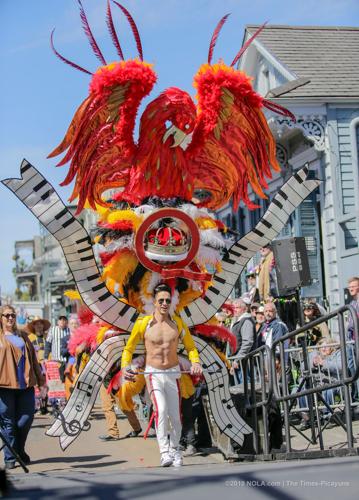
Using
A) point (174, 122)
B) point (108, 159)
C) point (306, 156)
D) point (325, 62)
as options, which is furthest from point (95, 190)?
point (325, 62)

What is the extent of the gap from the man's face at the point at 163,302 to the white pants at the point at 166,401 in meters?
0.51

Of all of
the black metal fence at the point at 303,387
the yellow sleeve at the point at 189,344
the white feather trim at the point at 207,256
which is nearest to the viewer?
the black metal fence at the point at 303,387

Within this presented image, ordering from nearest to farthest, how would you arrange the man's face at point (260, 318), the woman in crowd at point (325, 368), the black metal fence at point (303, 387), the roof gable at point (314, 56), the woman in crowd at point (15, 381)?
1. the black metal fence at point (303, 387)
2. the woman in crowd at point (15, 381)
3. the woman in crowd at point (325, 368)
4. the man's face at point (260, 318)
5. the roof gable at point (314, 56)

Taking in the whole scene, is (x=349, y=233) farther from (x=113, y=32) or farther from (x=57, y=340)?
(x=113, y=32)

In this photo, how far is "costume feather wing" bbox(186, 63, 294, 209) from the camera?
748cm

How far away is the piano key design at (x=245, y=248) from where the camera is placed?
306 inches

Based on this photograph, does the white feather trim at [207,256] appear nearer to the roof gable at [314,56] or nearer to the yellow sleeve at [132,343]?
the yellow sleeve at [132,343]

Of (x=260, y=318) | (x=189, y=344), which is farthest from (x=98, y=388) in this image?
(x=260, y=318)

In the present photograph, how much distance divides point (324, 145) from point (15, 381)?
8258 mm

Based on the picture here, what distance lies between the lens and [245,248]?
26.6 ft

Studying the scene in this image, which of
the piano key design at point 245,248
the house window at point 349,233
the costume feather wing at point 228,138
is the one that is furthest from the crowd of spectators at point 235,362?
the house window at point 349,233

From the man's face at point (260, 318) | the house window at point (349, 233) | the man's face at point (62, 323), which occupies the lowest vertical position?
the man's face at point (260, 318)

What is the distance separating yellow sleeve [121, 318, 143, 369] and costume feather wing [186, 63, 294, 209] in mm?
1458

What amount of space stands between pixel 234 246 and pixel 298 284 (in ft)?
5.93
